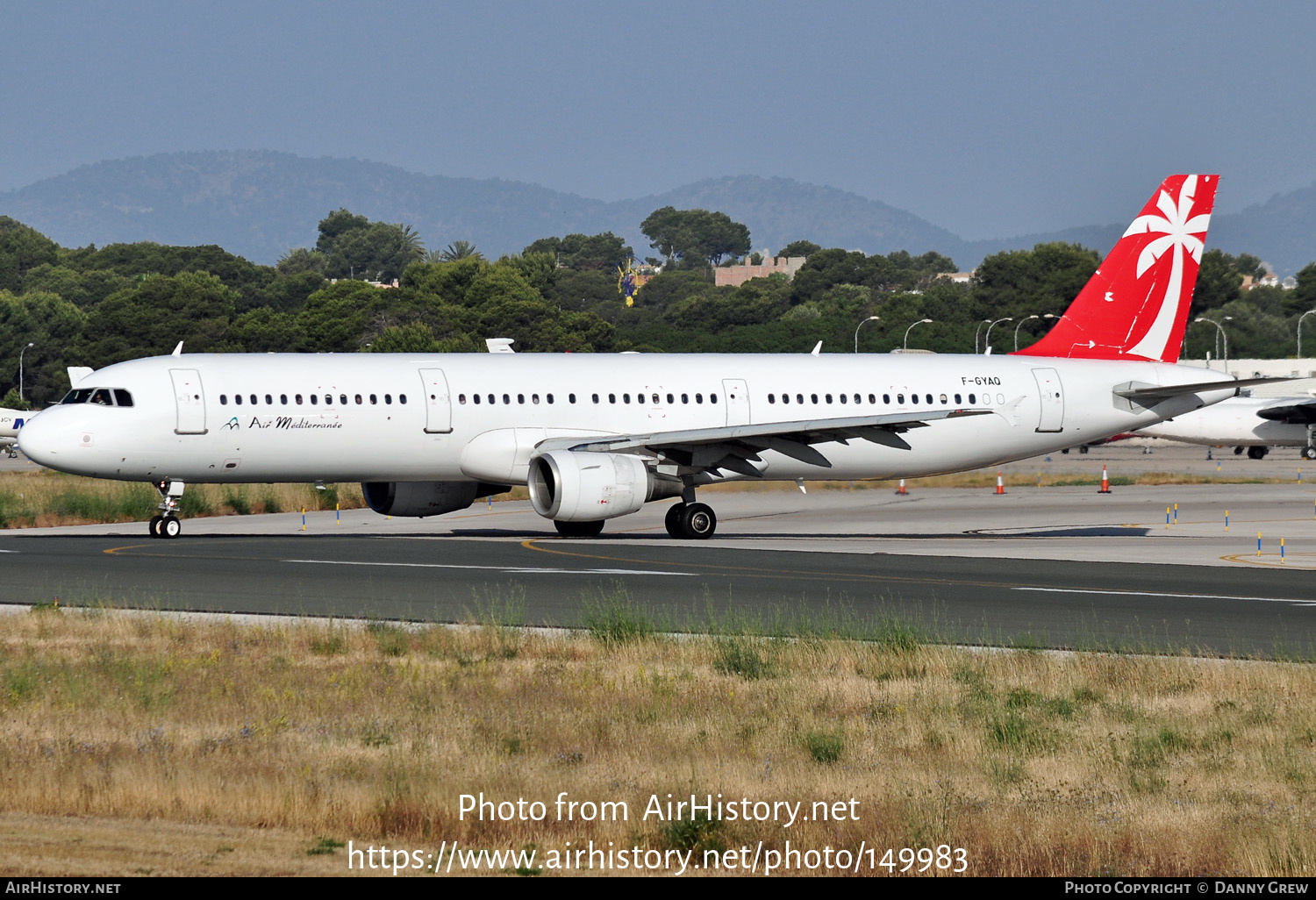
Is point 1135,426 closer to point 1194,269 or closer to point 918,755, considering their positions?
point 1194,269

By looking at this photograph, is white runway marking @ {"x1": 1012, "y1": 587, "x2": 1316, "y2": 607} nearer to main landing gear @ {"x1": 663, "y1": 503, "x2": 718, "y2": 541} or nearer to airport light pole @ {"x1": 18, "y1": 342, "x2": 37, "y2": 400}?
main landing gear @ {"x1": 663, "y1": 503, "x2": 718, "y2": 541}

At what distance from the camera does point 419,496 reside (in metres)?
35.7

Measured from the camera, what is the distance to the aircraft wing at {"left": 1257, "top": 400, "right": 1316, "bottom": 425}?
83438 millimetres

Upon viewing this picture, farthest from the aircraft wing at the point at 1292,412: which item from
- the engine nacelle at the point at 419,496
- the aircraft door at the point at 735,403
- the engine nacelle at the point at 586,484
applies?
the engine nacelle at the point at 586,484

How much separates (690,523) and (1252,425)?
57580mm

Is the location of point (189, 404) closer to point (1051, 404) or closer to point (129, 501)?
point (129, 501)

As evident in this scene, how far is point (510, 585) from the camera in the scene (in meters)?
Result: 24.4

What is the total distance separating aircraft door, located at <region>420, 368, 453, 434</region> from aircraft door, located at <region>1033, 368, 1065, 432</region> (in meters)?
14.0

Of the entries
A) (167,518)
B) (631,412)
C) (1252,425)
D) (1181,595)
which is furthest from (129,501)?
(1252,425)

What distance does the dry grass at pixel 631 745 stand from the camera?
9.72m

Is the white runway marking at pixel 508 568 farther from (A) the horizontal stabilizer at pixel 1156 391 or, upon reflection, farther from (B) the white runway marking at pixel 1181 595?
(A) the horizontal stabilizer at pixel 1156 391

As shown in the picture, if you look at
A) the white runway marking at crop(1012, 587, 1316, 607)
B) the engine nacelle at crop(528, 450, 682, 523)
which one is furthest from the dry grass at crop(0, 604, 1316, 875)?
the engine nacelle at crop(528, 450, 682, 523)

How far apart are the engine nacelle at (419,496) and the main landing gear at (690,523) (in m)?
3.84
